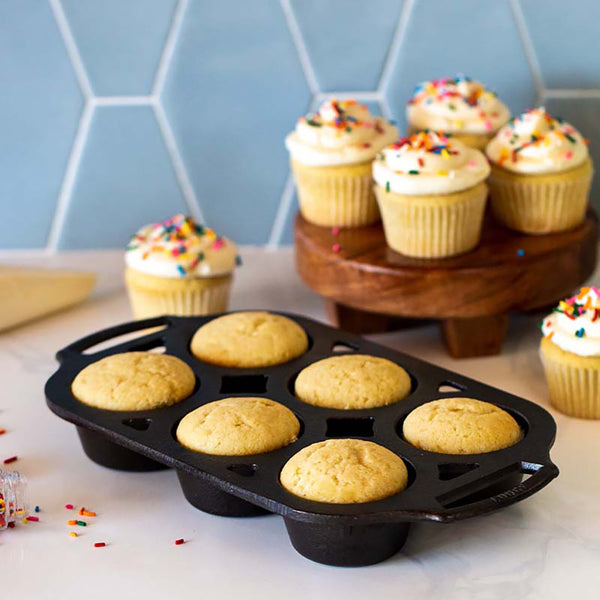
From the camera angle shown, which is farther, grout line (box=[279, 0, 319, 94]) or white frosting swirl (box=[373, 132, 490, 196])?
grout line (box=[279, 0, 319, 94])

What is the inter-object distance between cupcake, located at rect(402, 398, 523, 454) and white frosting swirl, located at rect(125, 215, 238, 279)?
491 millimetres

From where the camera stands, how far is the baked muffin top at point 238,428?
1.15 m

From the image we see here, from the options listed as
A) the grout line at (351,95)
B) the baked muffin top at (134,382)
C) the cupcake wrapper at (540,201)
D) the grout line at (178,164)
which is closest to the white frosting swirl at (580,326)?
the cupcake wrapper at (540,201)

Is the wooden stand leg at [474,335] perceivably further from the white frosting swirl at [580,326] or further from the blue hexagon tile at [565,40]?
the blue hexagon tile at [565,40]

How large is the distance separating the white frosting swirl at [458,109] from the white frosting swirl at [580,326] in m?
0.39

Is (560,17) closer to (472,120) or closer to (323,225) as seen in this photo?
(472,120)

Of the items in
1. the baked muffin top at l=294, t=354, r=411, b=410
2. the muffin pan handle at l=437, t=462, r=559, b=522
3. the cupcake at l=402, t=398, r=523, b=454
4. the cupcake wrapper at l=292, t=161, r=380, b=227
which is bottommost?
the baked muffin top at l=294, t=354, r=411, b=410

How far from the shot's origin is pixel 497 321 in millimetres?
1538

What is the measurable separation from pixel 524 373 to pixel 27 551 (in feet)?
2.40

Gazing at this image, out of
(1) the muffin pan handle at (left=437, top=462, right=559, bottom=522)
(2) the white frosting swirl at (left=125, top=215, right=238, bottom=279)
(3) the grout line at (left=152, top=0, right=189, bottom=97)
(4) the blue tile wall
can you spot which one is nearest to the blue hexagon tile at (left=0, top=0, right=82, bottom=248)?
(4) the blue tile wall

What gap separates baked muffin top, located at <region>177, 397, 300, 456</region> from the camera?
1154 millimetres

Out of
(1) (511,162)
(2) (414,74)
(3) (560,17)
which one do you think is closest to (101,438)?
(1) (511,162)

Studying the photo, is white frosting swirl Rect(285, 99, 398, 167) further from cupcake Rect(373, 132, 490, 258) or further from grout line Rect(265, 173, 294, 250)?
grout line Rect(265, 173, 294, 250)

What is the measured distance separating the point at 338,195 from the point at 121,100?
0.45 metres
